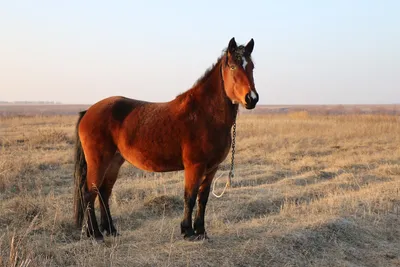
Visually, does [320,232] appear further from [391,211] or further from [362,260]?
[391,211]

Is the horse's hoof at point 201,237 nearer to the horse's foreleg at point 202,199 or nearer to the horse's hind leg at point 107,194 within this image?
the horse's foreleg at point 202,199

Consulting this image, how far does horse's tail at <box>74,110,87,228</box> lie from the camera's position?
4809 mm

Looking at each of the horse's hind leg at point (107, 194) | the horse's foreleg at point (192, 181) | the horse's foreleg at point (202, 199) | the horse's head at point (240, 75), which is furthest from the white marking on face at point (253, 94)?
the horse's hind leg at point (107, 194)

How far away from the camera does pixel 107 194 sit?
493 cm

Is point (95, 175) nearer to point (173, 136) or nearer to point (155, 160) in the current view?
point (155, 160)

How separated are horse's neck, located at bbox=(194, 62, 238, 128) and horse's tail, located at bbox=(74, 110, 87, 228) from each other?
1.82 metres

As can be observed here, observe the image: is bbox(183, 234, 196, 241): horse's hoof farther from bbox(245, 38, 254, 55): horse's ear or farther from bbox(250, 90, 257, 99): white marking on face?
bbox(245, 38, 254, 55): horse's ear

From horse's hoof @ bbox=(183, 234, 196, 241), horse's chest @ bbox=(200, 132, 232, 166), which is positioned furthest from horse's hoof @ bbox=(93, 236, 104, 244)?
horse's chest @ bbox=(200, 132, 232, 166)

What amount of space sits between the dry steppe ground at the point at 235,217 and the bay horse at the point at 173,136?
1.46 feet

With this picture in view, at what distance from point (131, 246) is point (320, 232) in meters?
2.35

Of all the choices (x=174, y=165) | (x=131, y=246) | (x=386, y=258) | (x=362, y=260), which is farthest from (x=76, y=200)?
(x=386, y=258)

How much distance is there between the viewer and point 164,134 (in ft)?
13.7

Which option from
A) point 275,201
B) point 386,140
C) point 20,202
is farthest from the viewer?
point 386,140

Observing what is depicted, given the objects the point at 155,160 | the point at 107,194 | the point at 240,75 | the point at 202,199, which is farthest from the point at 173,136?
the point at 107,194
